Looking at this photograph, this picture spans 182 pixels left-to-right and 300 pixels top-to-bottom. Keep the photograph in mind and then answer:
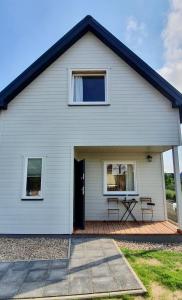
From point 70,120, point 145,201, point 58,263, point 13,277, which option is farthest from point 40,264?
point 145,201

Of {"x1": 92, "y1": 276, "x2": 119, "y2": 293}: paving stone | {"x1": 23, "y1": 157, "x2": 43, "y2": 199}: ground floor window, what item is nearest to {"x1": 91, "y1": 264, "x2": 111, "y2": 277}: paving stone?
{"x1": 92, "y1": 276, "x2": 119, "y2": 293}: paving stone

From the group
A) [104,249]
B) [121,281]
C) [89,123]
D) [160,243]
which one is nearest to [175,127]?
[89,123]

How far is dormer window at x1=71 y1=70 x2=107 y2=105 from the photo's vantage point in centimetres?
798

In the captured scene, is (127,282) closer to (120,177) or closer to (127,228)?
(127,228)

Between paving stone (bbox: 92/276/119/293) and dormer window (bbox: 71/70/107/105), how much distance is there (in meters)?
5.58

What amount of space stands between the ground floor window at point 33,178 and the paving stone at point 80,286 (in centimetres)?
369

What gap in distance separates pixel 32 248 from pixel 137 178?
5049mm

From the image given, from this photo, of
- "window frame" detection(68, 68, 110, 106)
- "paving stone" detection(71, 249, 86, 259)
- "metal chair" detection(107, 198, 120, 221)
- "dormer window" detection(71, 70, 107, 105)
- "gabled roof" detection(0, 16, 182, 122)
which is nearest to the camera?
"paving stone" detection(71, 249, 86, 259)

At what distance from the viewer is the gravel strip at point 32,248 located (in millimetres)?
5155

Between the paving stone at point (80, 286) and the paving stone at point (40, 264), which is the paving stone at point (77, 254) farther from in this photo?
the paving stone at point (80, 286)

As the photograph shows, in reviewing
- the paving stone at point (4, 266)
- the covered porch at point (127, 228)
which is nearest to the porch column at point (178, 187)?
the covered porch at point (127, 228)

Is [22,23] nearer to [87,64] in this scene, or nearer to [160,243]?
[87,64]

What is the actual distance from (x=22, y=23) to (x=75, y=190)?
651 cm

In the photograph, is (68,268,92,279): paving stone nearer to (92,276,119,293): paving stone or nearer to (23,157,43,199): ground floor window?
(92,276,119,293): paving stone
